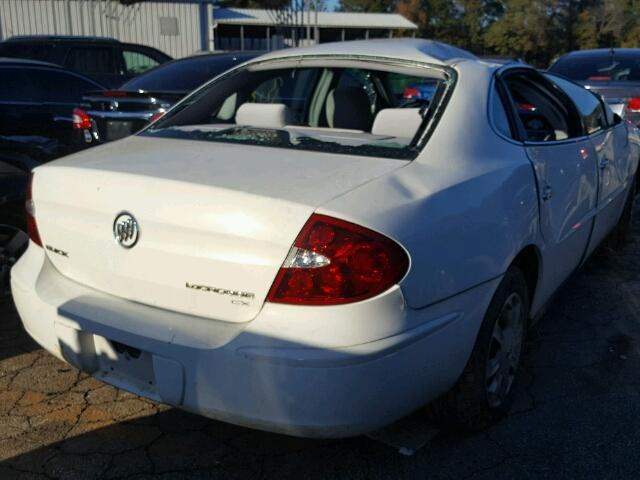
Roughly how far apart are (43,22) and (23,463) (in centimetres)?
2612

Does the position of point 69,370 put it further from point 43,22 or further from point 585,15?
point 585,15

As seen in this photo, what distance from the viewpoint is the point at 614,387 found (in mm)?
3289

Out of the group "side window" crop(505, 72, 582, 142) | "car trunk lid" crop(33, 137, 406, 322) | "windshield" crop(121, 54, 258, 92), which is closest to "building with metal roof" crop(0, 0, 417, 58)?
"windshield" crop(121, 54, 258, 92)

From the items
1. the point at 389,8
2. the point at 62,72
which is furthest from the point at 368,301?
the point at 389,8

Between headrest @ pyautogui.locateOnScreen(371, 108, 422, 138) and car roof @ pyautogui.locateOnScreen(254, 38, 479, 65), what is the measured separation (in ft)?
0.94

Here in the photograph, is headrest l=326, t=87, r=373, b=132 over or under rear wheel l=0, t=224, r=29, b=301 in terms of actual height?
over

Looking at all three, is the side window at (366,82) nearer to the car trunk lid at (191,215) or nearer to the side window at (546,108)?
the side window at (546,108)

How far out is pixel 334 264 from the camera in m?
2.16

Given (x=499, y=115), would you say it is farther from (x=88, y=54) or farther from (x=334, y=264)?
(x=88, y=54)

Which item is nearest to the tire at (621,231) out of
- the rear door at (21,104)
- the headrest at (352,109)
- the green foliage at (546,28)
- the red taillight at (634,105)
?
the headrest at (352,109)

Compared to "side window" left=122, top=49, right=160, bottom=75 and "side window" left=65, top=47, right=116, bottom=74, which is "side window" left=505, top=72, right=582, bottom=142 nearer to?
"side window" left=122, top=49, right=160, bottom=75

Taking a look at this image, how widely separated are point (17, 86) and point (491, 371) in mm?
5997

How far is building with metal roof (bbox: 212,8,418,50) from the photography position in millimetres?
32594

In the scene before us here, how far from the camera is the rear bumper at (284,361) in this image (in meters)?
2.13
